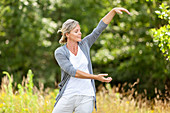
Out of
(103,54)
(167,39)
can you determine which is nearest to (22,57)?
(103,54)

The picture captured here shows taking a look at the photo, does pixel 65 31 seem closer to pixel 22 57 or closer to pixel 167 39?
pixel 167 39

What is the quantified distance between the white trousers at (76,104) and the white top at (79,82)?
0.05 m

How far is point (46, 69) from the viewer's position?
41.1 feet

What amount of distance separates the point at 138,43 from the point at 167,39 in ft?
17.6

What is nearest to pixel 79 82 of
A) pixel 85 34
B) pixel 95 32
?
pixel 95 32

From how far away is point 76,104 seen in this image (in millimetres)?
3119

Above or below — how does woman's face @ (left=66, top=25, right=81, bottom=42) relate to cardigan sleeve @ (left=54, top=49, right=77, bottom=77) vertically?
above

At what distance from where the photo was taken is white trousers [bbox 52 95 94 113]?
309 cm

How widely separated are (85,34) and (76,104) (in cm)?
800

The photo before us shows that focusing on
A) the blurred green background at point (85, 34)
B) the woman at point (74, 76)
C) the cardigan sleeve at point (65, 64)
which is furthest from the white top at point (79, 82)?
the blurred green background at point (85, 34)

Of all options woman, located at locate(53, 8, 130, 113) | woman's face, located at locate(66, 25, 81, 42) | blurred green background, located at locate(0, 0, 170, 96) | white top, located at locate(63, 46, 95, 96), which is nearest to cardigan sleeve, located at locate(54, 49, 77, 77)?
woman, located at locate(53, 8, 130, 113)

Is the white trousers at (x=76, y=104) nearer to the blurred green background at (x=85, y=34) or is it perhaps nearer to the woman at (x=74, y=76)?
the woman at (x=74, y=76)

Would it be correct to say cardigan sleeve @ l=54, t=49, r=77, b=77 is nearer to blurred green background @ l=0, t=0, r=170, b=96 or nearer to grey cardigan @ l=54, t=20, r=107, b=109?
grey cardigan @ l=54, t=20, r=107, b=109

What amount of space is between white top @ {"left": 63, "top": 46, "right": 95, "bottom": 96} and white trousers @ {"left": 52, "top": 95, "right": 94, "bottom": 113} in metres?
0.05
